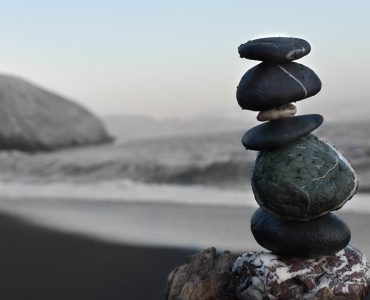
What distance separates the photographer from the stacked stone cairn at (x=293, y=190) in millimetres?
3676

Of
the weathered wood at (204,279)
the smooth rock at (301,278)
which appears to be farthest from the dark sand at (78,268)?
the smooth rock at (301,278)

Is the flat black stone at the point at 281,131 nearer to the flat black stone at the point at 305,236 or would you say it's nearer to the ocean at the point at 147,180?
the flat black stone at the point at 305,236

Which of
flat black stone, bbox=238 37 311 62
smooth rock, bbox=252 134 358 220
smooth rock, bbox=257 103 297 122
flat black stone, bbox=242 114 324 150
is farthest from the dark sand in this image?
flat black stone, bbox=238 37 311 62

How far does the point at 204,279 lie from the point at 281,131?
45.2 inches

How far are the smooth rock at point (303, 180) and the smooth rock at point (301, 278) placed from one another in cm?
32

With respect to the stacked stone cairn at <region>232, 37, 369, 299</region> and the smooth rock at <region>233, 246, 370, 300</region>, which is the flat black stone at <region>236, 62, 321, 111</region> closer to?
the stacked stone cairn at <region>232, 37, 369, 299</region>

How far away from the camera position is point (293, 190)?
3.67 meters

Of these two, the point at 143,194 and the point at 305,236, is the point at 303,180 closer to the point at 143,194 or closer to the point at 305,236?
the point at 305,236

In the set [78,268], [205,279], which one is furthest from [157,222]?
[205,279]

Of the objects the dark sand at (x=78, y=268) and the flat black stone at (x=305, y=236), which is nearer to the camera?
the flat black stone at (x=305, y=236)

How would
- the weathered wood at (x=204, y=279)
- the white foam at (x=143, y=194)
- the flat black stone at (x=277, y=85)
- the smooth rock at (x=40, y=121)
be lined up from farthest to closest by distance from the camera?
the smooth rock at (x=40, y=121)
the white foam at (x=143, y=194)
the weathered wood at (x=204, y=279)
the flat black stone at (x=277, y=85)

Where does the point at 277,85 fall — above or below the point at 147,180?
above

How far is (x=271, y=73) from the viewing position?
3.78m

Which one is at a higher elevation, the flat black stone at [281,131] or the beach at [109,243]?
the flat black stone at [281,131]
